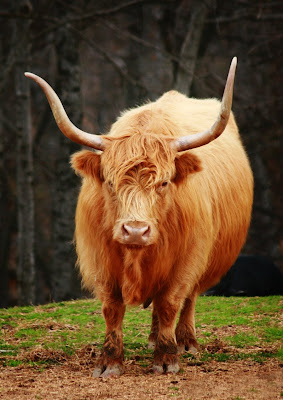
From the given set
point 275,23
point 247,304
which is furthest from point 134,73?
point 247,304

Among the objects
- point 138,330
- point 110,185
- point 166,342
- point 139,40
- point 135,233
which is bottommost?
point 138,330

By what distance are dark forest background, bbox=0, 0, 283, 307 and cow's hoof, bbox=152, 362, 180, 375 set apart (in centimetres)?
757

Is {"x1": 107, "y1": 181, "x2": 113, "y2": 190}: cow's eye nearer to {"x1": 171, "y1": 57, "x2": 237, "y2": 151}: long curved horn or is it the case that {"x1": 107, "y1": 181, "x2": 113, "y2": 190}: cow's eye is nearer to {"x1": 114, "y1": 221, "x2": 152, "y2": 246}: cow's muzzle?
{"x1": 114, "y1": 221, "x2": 152, "y2": 246}: cow's muzzle

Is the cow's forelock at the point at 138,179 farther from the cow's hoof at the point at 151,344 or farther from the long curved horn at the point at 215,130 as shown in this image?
the cow's hoof at the point at 151,344

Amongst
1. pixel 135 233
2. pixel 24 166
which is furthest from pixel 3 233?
pixel 135 233

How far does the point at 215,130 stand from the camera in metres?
5.25

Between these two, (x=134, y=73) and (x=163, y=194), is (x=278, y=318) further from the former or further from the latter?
(x=134, y=73)

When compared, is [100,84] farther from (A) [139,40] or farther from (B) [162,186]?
(B) [162,186]

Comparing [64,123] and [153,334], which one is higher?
[64,123]

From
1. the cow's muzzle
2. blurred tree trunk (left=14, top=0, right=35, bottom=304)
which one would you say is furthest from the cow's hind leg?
Result: blurred tree trunk (left=14, top=0, right=35, bottom=304)

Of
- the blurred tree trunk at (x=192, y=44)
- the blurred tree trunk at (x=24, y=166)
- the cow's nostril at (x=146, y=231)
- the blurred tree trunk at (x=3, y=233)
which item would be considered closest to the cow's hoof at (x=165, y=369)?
the cow's nostril at (x=146, y=231)

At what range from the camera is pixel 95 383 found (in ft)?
16.4

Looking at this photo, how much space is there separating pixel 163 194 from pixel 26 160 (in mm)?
8025

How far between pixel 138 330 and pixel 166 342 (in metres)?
1.82
